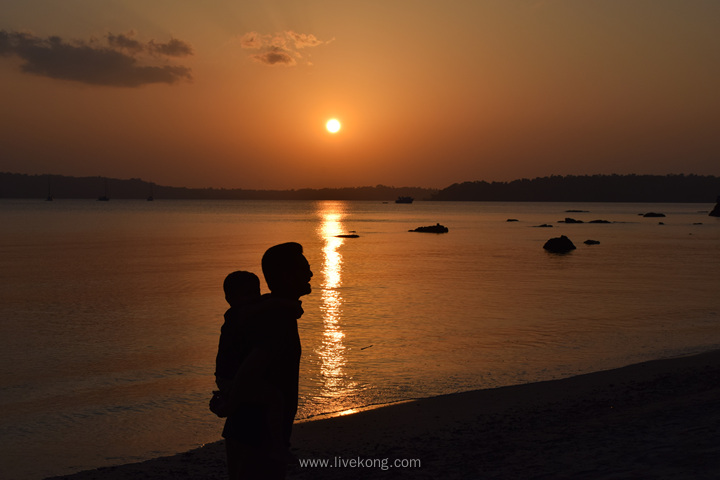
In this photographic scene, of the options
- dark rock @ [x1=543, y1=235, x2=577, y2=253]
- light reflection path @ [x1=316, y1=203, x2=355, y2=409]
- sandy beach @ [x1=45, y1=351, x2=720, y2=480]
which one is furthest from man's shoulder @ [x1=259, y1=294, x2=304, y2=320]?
dark rock @ [x1=543, y1=235, x2=577, y2=253]

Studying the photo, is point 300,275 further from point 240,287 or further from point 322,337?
point 322,337

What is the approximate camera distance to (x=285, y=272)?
4.14 m

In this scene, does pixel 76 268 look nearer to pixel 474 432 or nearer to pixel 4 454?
pixel 4 454

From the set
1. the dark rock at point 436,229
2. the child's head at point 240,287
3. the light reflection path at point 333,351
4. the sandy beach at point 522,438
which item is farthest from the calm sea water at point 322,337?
the dark rock at point 436,229

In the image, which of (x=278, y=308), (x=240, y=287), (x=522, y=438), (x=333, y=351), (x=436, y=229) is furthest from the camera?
(x=436, y=229)

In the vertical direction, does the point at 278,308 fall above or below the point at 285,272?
below

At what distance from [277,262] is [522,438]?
6249mm

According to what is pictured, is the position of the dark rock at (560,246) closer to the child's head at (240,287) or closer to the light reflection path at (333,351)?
the light reflection path at (333,351)

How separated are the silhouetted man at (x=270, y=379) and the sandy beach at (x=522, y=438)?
400cm

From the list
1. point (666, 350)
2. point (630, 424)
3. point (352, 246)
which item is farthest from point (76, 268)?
point (630, 424)

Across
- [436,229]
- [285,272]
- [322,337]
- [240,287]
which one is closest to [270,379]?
[285,272]

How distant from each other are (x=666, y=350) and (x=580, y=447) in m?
10.3

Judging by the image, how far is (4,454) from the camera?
9.63 m

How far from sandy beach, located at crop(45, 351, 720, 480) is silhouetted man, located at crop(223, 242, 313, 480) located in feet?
13.1
